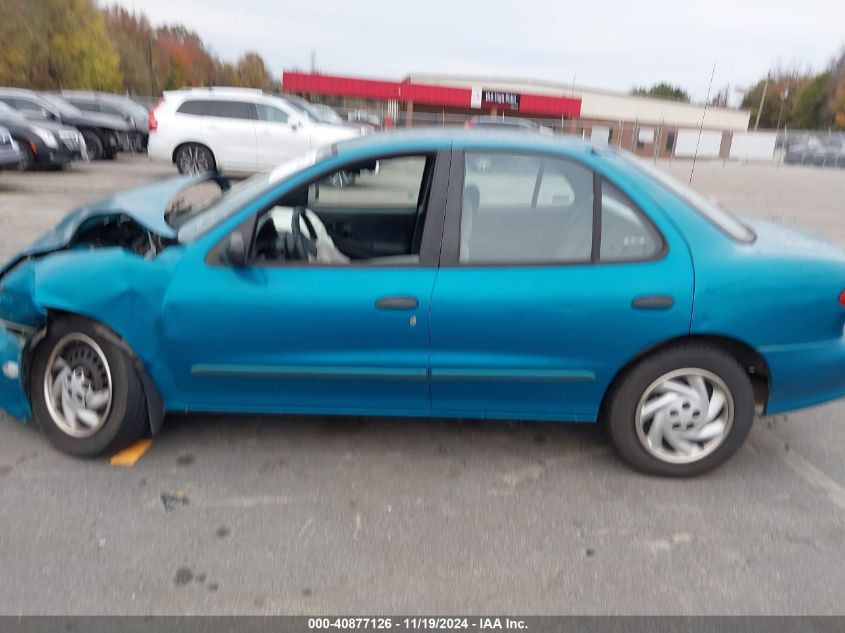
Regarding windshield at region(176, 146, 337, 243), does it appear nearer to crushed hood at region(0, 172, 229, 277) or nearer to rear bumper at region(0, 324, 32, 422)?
crushed hood at region(0, 172, 229, 277)

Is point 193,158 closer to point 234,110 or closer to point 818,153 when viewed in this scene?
point 234,110

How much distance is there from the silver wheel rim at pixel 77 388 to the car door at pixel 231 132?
11126mm

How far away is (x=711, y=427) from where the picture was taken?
10.3 feet

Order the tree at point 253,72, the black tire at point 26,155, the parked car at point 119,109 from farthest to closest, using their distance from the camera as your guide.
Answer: the tree at point 253,72, the parked car at point 119,109, the black tire at point 26,155

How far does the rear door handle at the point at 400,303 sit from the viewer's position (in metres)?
2.94

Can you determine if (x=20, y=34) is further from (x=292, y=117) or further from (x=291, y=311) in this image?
(x=291, y=311)

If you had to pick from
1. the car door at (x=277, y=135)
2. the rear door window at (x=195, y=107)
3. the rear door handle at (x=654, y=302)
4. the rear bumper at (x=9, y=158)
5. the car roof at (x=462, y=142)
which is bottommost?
the rear bumper at (x=9, y=158)

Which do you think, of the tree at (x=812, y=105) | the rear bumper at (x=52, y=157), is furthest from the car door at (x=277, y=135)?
Answer: the tree at (x=812, y=105)

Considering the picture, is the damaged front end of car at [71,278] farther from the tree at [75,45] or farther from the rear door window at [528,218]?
the tree at [75,45]

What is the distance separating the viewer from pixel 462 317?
2955 mm

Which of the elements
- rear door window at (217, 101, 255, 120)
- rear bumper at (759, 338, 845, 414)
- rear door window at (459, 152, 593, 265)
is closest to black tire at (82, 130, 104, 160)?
rear door window at (217, 101, 255, 120)

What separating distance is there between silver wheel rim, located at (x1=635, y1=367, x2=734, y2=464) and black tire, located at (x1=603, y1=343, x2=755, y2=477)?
0.02m

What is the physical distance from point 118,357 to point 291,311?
85 cm

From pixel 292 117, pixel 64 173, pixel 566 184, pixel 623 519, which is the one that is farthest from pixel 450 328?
pixel 64 173
